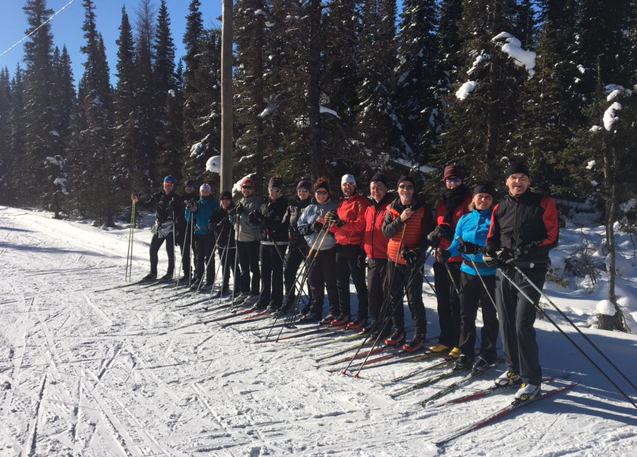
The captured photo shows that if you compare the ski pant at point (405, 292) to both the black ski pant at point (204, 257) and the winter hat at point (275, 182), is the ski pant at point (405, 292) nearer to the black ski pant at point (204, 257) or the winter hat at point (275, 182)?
the winter hat at point (275, 182)

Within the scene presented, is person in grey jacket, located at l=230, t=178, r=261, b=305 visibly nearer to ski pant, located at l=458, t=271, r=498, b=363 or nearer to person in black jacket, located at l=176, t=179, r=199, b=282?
person in black jacket, located at l=176, t=179, r=199, b=282

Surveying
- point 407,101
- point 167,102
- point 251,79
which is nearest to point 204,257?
point 251,79

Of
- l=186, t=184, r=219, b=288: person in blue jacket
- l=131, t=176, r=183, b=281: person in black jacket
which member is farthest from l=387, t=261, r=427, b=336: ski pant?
l=131, t=176, r=183, b=281: person in black jacket

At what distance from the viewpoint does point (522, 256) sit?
12.2 ft

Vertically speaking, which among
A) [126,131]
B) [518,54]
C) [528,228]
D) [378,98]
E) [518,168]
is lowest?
[528,228]

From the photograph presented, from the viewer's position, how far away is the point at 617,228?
18.2 meters

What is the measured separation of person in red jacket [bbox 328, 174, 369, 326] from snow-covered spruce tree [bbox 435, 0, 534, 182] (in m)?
8.04

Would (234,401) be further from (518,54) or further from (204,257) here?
(518,54)

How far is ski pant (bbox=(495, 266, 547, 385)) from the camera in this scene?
→ 12.1 feet

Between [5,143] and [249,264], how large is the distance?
68.7 metres

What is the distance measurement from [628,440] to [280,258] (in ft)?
15.5

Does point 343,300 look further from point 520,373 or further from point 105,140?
point 105,140

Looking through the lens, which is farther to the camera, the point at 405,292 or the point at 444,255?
the point at 405,292

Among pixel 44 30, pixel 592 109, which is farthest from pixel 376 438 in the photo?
pixel 44 30
